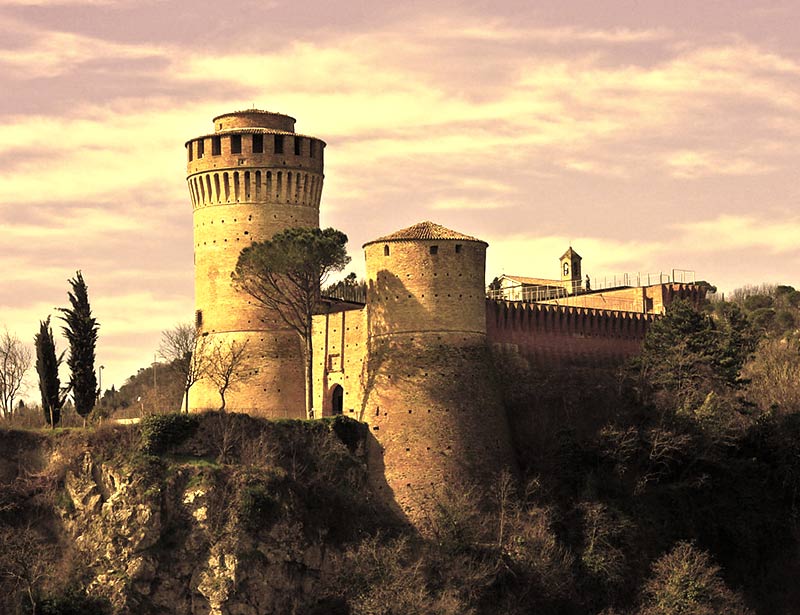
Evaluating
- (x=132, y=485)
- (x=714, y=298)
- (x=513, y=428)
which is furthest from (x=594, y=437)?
(x=714, y=298)

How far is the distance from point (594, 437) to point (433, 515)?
641cm

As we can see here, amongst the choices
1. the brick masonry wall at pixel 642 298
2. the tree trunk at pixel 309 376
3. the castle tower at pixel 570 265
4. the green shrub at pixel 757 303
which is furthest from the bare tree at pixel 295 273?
the green shrub at pixel 757 303

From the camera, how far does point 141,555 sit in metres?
43.2

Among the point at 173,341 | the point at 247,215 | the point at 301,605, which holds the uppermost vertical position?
the point at 247,215

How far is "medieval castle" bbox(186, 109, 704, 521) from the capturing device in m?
47.1

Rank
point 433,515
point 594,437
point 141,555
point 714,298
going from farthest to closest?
point 714,298, point 594,437, point 433,515, point 141,555

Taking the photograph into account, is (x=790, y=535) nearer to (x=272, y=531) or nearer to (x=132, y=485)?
(x=272, y=531)

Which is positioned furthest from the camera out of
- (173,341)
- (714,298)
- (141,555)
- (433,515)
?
(714,298)

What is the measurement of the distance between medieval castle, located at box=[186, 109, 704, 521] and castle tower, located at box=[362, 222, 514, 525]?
1.6 inches

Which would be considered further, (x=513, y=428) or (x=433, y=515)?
(x=513, y=428)

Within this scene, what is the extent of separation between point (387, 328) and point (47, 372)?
→ 35.2 ft

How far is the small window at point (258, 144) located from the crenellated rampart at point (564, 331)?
29.4 feet

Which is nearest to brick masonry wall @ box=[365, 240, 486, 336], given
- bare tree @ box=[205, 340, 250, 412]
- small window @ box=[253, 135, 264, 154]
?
bare tree @ box=[205, 340, 250, 412]

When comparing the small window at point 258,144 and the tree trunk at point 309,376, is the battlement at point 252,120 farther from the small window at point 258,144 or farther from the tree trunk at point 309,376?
the tree trunk at point 309,376
